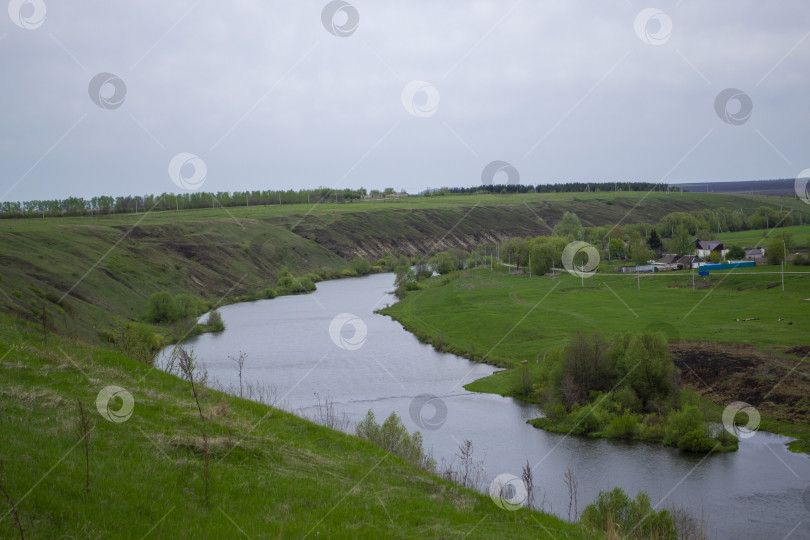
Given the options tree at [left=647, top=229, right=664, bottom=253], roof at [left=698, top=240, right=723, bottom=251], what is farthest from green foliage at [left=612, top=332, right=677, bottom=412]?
tree at [left=647, top=229, right=664, bottom=253]

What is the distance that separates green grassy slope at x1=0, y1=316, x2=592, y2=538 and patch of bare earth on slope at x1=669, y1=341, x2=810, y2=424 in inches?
919

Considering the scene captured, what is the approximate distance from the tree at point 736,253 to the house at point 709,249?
34.5 inches

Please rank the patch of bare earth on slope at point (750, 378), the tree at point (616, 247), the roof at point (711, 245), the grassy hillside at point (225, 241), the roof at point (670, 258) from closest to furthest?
the patch of bare earth on slope at point (750, 378) < the grassy hillside at point (225, 241) < the roof at point (670, 258) < the roof at point (711, 245) < the tree at point (616, 247)

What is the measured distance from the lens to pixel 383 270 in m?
104

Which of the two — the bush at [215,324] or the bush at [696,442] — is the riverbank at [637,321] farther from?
the bush at [215,324]

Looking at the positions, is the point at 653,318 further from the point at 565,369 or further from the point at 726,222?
the point at 726,222

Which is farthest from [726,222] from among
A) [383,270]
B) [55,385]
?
[55,385]

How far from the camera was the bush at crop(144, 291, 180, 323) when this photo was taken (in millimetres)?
52000

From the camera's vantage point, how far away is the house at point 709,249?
7169 centimetres

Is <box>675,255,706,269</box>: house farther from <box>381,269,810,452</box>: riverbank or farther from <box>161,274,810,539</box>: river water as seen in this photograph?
<box>161,274,810,539</box>: river water

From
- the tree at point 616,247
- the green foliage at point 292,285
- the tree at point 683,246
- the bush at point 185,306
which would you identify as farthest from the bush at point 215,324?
the tree at point 683,246

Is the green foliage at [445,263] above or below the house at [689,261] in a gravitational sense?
above

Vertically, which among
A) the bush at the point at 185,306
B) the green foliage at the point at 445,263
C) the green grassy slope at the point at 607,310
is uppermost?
the green foliage at the point at 445,263

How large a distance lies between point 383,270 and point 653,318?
208ft
